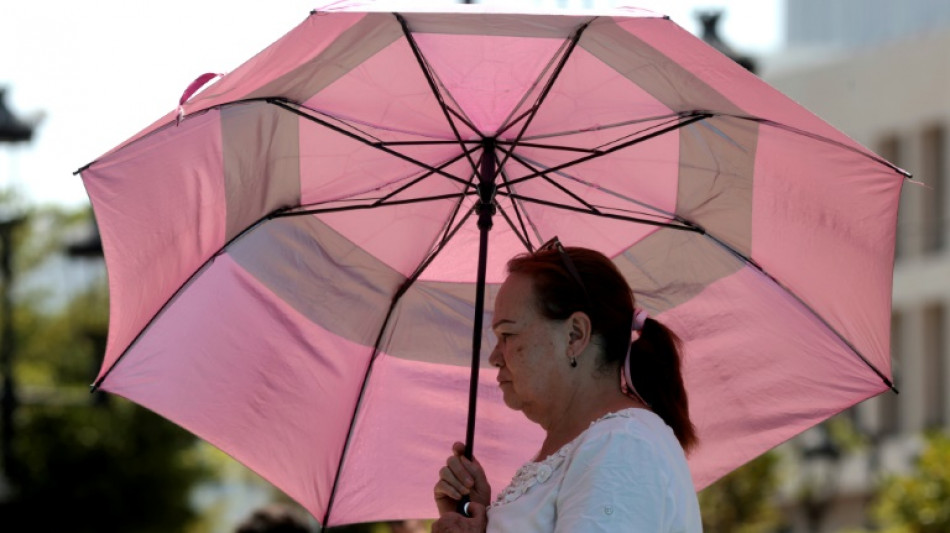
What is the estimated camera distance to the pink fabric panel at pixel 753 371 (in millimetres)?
4809

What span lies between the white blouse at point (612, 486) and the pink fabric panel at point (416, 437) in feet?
3.67

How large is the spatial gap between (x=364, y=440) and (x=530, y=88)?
45.7 inches

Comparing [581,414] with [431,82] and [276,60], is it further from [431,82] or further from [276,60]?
[276,60]

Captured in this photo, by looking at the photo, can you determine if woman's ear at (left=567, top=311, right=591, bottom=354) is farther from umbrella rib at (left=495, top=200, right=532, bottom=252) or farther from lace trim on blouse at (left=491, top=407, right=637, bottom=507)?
umbrella rib at (left=495, top=200, right=532, bottom=252)

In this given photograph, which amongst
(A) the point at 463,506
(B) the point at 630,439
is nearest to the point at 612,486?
(B) the point at 630,439

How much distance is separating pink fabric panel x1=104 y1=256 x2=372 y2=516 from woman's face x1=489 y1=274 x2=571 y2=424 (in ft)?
3.12

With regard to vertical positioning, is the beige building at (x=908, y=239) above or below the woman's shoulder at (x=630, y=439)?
above

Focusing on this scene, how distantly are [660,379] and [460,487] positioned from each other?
Answer: 60 centimetres

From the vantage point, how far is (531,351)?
13.1 feet

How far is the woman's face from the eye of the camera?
3992mm

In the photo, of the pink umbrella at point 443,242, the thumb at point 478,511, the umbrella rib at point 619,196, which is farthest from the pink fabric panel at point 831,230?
the thumb at point 478,511

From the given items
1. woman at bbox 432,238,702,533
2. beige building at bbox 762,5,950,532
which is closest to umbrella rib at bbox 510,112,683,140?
woman at bbox 432,238,702,533

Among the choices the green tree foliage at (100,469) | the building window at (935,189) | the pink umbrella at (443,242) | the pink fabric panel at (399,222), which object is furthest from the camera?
the building window at (935,189)

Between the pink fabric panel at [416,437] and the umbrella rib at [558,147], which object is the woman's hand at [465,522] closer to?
the pink fabric panel at [416,437]
